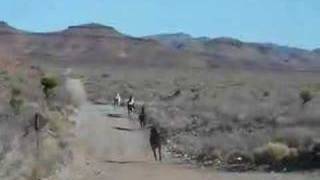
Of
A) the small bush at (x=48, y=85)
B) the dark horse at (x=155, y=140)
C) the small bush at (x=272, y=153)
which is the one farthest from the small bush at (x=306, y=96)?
the small bush at (x=272, y=153)

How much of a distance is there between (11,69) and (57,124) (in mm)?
28299

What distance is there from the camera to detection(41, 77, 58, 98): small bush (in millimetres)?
59678

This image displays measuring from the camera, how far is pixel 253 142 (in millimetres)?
33344

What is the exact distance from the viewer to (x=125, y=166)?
29781 millimetres

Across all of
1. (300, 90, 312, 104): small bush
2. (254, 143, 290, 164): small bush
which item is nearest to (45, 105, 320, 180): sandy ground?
(254, 143, 290, 164): small bush

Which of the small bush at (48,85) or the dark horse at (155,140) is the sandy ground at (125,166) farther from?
the small bush at (48,85)

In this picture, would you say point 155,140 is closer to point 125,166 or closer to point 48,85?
point 125,166

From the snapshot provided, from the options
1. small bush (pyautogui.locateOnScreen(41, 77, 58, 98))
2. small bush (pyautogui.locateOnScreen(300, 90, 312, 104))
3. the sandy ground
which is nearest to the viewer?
the sandy ground

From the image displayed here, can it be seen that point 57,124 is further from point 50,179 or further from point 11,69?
point 11,69

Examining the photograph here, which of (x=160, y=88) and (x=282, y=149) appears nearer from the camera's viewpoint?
(x=282, y=149)

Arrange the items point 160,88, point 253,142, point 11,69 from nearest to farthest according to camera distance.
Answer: point 253,142 → point 11,69 → point 160,88

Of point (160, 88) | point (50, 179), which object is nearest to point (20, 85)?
point (50, 179)

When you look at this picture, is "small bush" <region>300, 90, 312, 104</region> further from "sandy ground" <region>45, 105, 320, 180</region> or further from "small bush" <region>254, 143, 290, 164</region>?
"small bush" <region>254, 143, 290, 164</region>

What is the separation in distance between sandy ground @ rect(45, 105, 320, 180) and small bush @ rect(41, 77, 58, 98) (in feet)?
52.5
